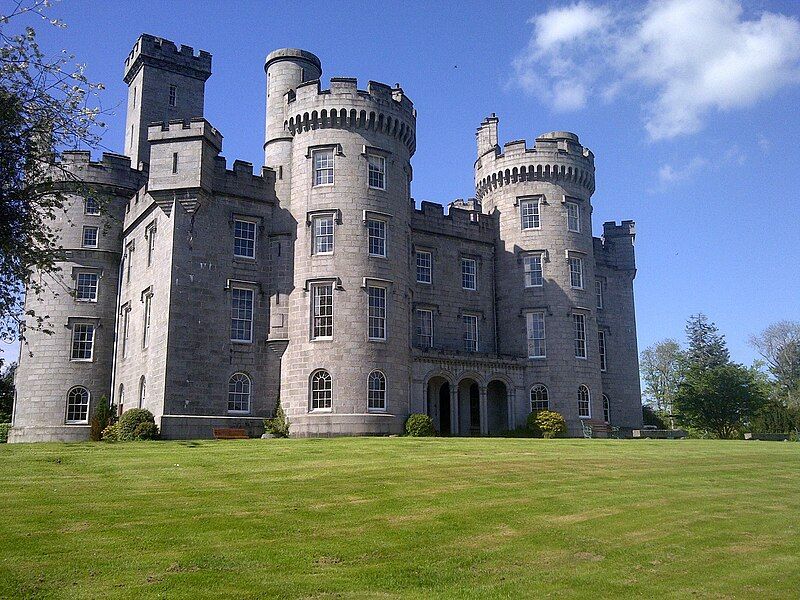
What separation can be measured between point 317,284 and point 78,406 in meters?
15.2

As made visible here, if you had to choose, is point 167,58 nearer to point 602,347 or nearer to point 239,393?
point 239,393

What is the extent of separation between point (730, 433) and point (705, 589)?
151 ft

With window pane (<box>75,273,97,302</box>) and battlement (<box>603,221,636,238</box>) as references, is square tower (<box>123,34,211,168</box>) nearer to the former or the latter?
window pane (<box>75,273,97,302</box>)

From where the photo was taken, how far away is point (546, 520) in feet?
52.6

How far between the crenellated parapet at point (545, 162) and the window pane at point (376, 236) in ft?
37.1

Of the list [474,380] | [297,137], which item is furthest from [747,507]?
[297,137]

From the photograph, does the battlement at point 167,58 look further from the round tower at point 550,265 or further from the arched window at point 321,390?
the arched window at point 321,390

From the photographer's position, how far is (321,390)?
123 ft

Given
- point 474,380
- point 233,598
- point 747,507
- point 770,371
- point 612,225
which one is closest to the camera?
point 233,598

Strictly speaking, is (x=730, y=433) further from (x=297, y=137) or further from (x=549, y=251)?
(x=297, y=137)

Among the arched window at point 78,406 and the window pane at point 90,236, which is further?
the window pane at point 90,236

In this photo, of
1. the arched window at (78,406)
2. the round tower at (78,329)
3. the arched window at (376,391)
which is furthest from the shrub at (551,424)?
the arched window at (78,406)

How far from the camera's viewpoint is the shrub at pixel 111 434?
35.5 m

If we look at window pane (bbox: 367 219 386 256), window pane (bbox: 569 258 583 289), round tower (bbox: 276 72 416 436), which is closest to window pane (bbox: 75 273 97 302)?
round tower (bbox: 276 72 416 436)
